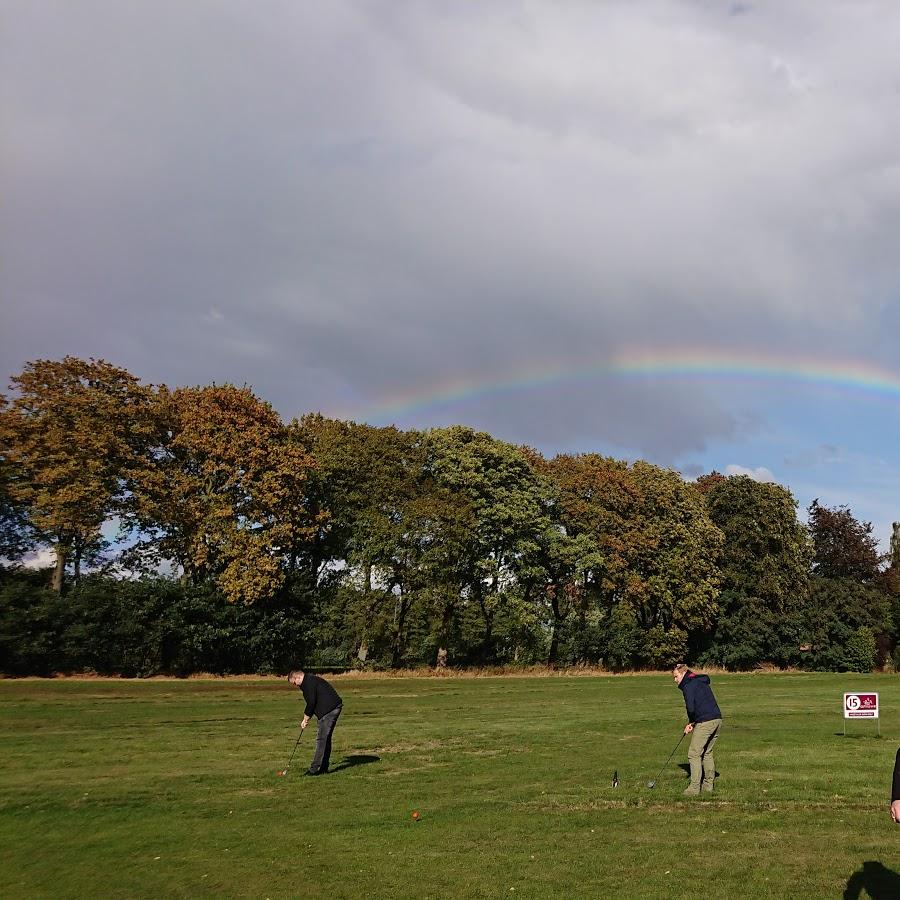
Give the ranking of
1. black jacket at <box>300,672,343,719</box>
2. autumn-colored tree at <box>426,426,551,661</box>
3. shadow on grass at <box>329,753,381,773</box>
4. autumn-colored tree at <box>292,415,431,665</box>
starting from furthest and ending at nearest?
1. autumn-colored tree at <box>426,426,551,661</box>
2. autumn-colored tree at <box>292,415,431,665</box>
3. shadow on grass at <box>329,753,381,773</box>
4. black jacket at <box>300,672,343,719</box>

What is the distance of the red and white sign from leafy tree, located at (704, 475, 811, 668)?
47335 millimetres

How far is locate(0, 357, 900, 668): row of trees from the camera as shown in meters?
48.5

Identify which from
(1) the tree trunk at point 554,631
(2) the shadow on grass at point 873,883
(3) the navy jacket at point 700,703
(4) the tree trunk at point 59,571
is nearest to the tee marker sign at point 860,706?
(3) the navy jacket at point 700,703

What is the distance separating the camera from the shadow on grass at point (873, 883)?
884 cm

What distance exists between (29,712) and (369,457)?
109 ft

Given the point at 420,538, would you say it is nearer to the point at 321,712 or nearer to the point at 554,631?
the point at 554,631

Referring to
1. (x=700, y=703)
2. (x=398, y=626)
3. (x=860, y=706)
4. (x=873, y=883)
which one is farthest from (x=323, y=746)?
(x=398, y=626)

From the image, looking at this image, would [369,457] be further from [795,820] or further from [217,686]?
[795,820]

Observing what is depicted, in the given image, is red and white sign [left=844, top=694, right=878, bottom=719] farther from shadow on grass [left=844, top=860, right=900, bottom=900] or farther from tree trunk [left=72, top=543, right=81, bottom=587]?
tree trunk [left=72, top=543, right=81, bottom=587]

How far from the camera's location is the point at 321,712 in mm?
17578

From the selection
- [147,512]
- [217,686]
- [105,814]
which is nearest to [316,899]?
[105,814]

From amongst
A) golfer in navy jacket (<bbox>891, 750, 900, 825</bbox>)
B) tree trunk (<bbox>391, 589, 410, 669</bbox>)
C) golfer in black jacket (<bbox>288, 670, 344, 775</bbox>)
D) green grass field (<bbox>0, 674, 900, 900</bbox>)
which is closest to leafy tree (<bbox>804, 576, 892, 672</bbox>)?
tree trunk (<bbox>391, 589, 410, 669</bbox>)

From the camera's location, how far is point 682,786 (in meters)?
15.3

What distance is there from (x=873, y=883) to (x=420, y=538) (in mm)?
49121
